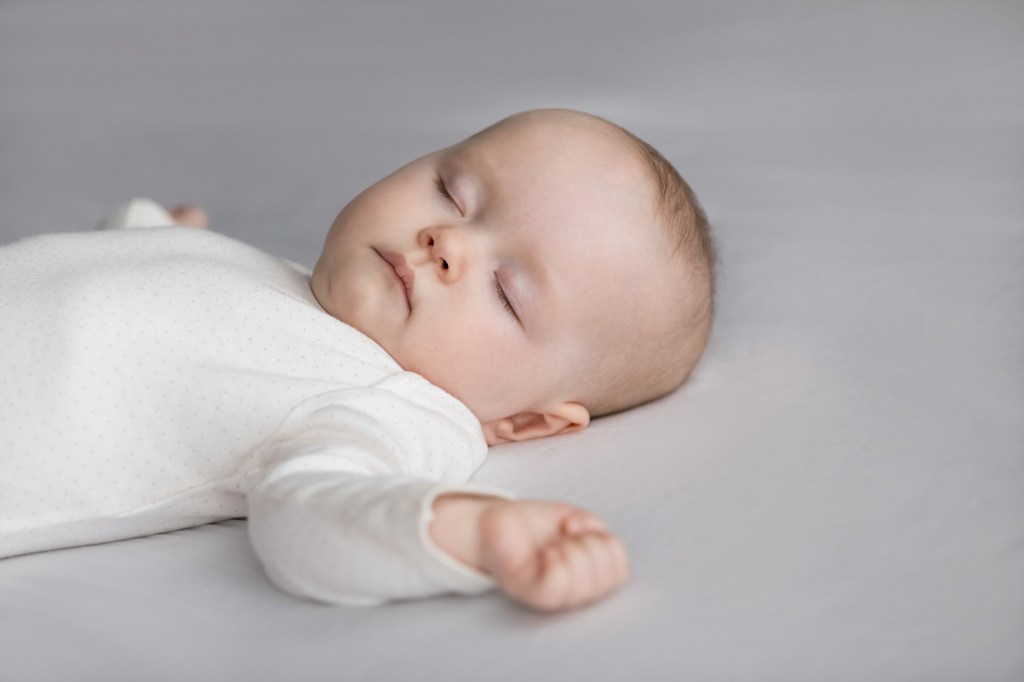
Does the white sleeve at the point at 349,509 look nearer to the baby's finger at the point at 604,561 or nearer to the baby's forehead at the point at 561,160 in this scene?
the baby's finger at the point at 604,561

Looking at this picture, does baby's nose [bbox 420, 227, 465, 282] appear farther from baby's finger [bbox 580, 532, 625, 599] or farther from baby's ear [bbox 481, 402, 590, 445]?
baby's finger [bbox 580, 532, 625, 599]

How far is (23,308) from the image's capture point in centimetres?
160

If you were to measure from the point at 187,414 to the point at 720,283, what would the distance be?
1028mm

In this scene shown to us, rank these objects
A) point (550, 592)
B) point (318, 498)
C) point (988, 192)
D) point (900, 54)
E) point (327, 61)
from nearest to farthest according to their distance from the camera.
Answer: point (550, 592) → point (318, 498) → point (988, 192) → point (900, 54) → point (327, 61)

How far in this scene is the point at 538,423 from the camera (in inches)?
70.9

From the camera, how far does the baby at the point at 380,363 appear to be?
1323mm

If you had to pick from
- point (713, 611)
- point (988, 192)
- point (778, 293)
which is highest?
point (988, 192)

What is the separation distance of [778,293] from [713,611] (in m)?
1.01

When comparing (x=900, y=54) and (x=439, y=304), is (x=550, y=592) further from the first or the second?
(x=900, y=54)

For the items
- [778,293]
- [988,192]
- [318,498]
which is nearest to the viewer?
[318,498]

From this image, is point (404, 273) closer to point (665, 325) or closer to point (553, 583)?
point (665, 325)

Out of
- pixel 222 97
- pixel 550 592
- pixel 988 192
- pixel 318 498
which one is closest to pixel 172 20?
pixel 222 97

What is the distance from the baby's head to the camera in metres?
1.69

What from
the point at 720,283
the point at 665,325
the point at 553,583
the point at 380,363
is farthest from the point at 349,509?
the point at 720,283
